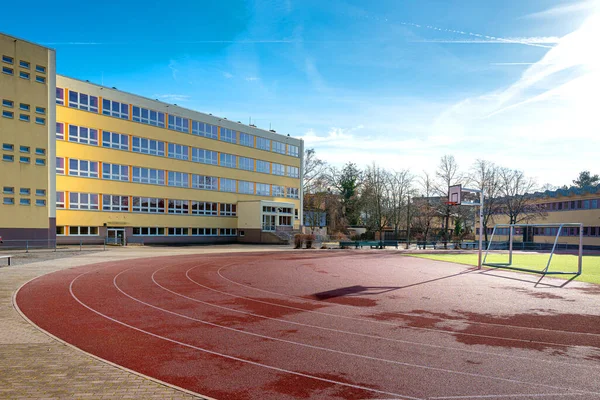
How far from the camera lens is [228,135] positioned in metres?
56.8

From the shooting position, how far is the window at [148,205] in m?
45.8

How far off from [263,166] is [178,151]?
14.2m

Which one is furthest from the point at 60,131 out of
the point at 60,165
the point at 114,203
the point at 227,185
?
the point at 227,185

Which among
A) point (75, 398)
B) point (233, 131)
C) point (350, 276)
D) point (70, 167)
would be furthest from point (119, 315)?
point (233, 131)

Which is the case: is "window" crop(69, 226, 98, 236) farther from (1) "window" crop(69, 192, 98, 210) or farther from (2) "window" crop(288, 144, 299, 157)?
(2) "window" crop(288, 144, 299, 157)

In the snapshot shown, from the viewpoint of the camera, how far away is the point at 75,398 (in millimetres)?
5766

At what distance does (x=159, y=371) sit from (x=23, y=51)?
38.9 m

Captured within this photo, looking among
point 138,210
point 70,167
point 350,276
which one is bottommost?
point 350,276

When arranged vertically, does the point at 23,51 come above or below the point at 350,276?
above

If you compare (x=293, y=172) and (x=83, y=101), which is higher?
(x=83, y=101)

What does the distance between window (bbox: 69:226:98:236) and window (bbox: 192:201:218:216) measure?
1223cm

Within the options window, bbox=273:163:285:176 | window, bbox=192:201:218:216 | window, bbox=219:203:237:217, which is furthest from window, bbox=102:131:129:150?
window, bbox=273:163:285:176

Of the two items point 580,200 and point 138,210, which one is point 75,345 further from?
point 580,200

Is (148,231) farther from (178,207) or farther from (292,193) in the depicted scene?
(292,193)
